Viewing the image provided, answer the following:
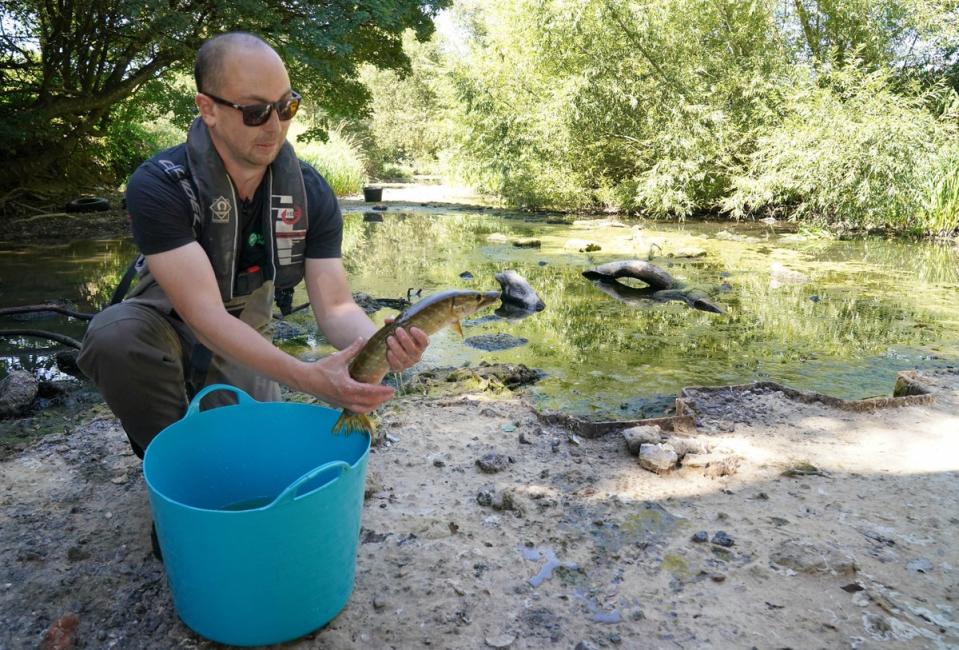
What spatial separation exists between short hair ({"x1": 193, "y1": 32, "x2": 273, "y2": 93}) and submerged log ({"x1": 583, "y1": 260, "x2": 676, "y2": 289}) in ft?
21.6

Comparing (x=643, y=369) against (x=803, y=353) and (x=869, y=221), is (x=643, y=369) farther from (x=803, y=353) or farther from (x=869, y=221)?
(x=869, y=221)

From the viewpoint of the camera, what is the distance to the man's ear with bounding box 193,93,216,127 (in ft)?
7.54

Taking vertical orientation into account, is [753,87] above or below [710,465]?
above

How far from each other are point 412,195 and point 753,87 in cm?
1180

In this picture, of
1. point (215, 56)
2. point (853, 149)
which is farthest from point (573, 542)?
point (853, 149)

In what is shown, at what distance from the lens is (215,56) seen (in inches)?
88.4

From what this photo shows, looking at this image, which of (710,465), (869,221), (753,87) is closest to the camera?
(710,465)

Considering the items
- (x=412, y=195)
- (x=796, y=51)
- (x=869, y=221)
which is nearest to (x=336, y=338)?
(x=869, y=221)

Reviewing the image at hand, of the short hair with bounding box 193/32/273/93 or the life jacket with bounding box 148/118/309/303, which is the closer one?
the short hair with bounding box 193/32/273/93

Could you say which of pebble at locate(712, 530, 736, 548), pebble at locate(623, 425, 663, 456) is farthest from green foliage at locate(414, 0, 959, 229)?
pebble at locate(712, 530, 736, 548)

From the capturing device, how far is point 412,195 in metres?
23.3

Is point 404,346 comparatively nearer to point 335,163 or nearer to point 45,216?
point 45,216

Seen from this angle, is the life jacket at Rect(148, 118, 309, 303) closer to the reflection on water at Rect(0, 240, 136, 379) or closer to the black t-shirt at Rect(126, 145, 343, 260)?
the black t-shirt at Rect(126, 145, 343, 260)

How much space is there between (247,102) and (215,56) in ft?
0.58
